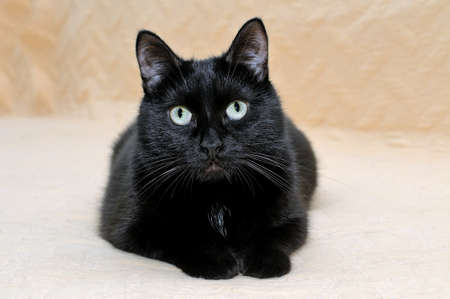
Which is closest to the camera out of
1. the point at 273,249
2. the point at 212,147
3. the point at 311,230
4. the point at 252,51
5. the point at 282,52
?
the point at 212,147

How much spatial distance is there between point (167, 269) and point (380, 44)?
99.0 inches

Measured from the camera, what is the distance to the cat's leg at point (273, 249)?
1.79 m

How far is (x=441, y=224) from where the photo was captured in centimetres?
238

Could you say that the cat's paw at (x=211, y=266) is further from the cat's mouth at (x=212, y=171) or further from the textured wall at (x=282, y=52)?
the textured wall at (x=282, y=52)

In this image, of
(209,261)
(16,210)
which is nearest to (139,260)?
(209,261)

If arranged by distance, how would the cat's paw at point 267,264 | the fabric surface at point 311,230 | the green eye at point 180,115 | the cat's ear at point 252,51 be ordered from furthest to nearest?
the cat's ear at point 252,51 → the green eye at point 180,115 → the cat's paw at point 267,264 → the fabric surface at point 311,230

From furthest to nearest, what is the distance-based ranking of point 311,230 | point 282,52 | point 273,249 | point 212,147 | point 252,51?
point 282,52
point 311,230
point 252,51
point 273,249
point 212,147

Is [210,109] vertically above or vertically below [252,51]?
below

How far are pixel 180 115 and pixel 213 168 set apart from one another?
8.7 inches

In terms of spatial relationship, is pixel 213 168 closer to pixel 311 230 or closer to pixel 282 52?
pixel 311 230

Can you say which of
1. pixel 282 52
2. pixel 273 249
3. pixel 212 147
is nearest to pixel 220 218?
pixel 273 249

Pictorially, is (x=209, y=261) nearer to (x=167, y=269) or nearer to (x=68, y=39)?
(x=167, y=269)

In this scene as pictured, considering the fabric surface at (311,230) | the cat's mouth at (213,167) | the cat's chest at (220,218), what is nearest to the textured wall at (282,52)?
the fabric surface at (311,230)

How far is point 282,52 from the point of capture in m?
4.06
